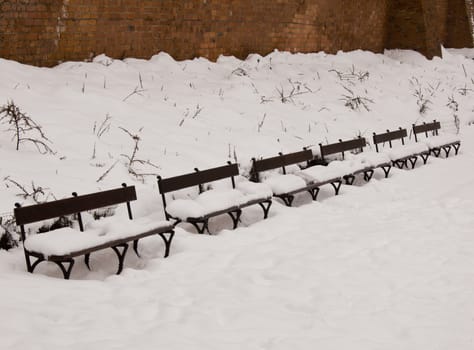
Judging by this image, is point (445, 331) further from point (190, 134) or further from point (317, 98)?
point (317, 98)

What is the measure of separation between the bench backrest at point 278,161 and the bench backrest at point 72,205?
2123 millimetres

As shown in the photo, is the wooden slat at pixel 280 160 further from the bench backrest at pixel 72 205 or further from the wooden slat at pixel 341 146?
the bench backrest at pixel 72 205

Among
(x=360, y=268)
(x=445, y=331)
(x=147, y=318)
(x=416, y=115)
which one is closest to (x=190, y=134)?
(x=360, y=268)

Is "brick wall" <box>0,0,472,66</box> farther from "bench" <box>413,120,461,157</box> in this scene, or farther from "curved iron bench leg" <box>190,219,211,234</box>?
"curved iron bench leg" <box>190,219,211,234</box>

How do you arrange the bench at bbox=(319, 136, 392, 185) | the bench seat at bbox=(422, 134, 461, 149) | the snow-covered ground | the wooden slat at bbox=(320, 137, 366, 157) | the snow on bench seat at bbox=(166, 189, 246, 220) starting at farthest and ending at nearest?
the bench seat at bbox=(422, 134, 461, 149)
the wooden slat at bbox=(320, 137, 366, 157)
the bench at bbox=(319, 136, 392, 185)
the snow on bench seat at bbox=(166, 189, 246, 220)
the snow-covered ground

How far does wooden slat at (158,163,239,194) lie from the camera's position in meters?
6.91

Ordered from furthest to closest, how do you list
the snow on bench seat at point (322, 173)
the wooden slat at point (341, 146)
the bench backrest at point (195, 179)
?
the wooden slat at point (341, 146)
the snow on bench seat at point (322, 173)
the bench backrest at point (195, 179)

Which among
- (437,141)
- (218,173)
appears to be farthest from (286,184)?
(437,141)

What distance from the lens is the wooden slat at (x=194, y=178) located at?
691 cm

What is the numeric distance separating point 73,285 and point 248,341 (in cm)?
176

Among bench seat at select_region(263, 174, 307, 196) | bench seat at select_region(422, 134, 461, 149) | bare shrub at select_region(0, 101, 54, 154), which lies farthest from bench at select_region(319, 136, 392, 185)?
bare shrub at select_region(0, 101, 54, 154)

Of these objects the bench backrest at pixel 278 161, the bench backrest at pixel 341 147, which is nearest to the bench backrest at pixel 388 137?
the bench backrest at pixel 341 147

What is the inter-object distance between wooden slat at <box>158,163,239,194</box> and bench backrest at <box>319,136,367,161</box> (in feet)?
6.76

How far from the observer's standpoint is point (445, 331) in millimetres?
4293
